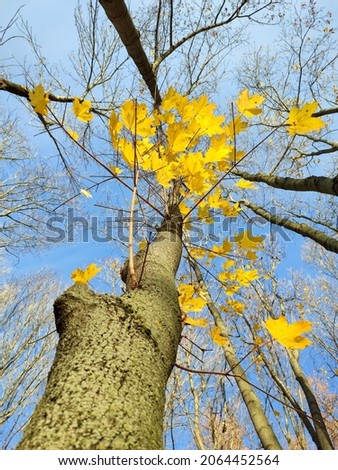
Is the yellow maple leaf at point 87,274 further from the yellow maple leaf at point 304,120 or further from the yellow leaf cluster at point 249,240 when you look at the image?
the yellow maple leaf at point 304,120

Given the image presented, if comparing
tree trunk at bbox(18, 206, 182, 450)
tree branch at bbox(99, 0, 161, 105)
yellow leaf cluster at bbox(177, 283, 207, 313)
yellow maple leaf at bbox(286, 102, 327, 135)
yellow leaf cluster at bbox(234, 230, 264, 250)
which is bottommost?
tree trunk at bbox(18, 206, 182, 450)

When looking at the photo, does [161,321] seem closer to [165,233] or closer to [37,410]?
[37,410]

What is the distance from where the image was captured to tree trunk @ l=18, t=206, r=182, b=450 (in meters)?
0.46

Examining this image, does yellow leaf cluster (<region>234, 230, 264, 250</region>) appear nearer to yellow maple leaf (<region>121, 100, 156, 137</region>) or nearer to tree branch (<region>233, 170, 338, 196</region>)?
tree branch (<region>233, 170, 338, 196</region>)

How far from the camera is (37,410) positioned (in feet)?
1.69

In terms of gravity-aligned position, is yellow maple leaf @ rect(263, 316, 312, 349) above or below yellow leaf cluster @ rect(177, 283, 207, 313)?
below

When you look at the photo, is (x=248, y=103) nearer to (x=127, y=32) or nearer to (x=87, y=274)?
(x=87, y=274)

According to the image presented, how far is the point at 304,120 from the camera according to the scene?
1.10 m

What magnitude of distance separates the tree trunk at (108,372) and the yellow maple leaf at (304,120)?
745 mm

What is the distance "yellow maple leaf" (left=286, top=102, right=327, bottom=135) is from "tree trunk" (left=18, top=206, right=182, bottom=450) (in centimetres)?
74

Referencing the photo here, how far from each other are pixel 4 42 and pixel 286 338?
2.63 meters

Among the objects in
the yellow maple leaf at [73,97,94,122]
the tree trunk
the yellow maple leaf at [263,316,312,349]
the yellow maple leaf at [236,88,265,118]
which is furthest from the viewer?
the yellow maple leaf at [236,88,265,118]

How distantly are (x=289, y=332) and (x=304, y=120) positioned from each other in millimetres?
750

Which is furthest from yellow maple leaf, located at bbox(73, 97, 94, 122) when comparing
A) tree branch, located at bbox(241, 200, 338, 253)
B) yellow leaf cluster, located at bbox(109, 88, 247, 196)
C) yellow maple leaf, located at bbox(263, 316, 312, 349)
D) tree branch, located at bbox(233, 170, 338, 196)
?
tree branch, located at bbox(241, 200, 338, 253)
